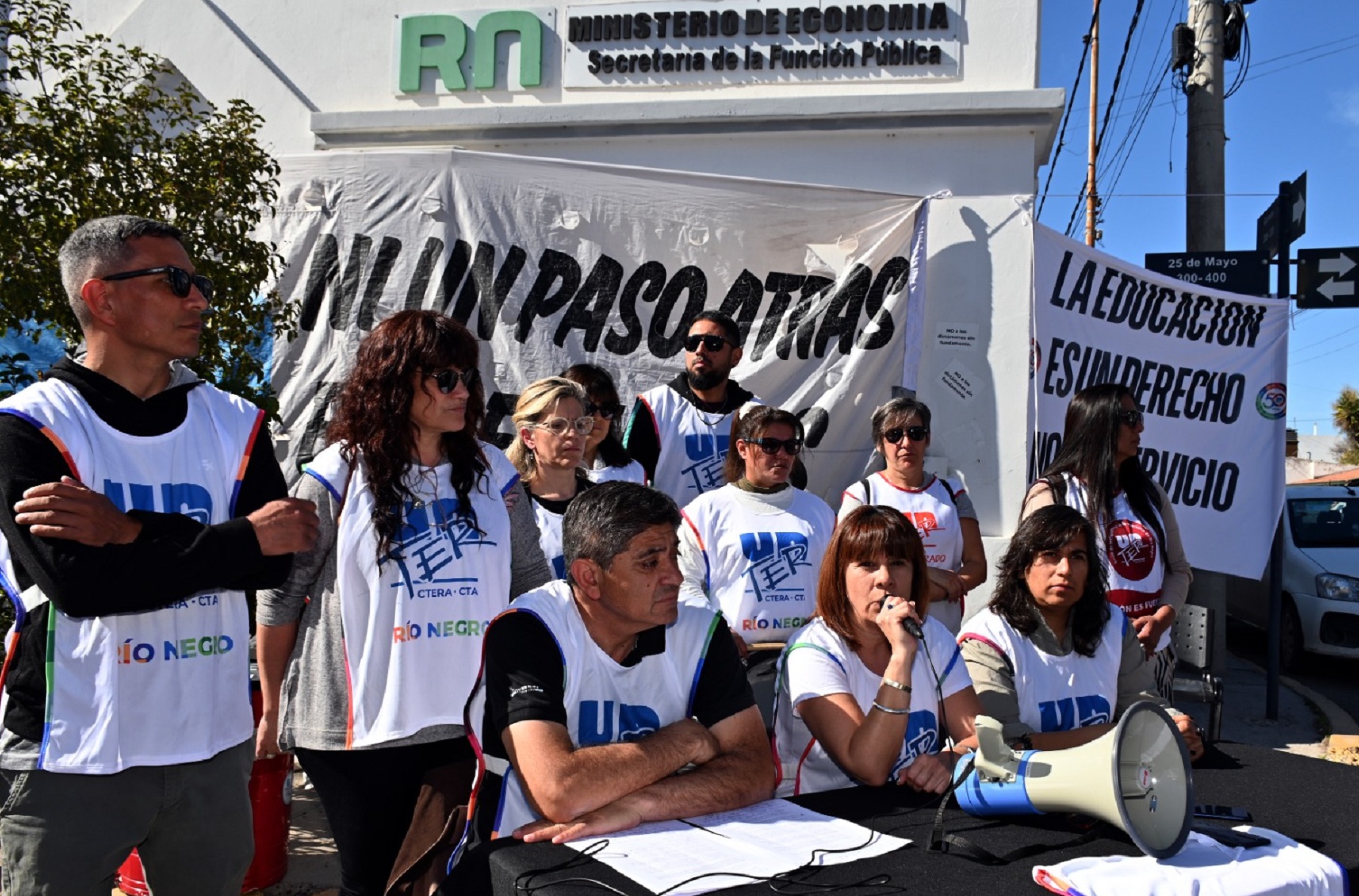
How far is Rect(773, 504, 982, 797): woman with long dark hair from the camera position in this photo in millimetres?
2646

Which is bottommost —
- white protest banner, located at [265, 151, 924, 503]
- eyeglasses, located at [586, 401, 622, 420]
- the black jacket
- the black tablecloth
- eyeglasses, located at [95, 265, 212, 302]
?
the black tablecloth

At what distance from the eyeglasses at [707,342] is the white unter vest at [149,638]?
7.77ft

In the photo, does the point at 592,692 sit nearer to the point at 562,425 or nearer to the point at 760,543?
the point at 562,425

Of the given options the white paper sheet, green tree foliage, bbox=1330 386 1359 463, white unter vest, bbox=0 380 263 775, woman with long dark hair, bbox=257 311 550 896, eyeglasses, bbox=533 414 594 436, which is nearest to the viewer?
the white paper sheet

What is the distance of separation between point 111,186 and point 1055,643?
3.83 m

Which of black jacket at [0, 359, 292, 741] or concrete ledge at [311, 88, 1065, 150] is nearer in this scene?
black jacket at [0, 359, 292, 741]

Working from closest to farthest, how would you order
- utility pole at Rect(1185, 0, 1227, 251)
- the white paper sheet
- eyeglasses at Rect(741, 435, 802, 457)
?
the white paper sheet → eyeglasses at Rect(741, 435, 802, 457) → utility pole at Rect(1185, 0, 1227, 251)

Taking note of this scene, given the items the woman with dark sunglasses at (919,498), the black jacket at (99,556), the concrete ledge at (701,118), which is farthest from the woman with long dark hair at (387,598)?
the concrete ledge at (701,118)

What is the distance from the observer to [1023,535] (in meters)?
3.27

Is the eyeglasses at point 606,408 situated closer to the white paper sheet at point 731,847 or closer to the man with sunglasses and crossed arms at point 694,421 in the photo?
the man with sunglasses and crossed arms at point 694,421

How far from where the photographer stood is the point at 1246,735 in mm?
6262

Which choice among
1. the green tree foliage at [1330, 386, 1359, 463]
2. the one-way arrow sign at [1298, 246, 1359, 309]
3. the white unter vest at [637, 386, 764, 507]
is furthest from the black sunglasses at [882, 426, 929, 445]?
the green tree foliage at [1330, 386, 1359, 463]

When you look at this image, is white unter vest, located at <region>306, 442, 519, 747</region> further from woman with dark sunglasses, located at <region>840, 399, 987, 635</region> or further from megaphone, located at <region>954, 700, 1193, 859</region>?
woman with dark sunglasses, located at <region>840, 399, 987, 635</region>

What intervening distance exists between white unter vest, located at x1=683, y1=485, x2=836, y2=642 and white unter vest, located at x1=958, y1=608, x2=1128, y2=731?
784 millimetres
